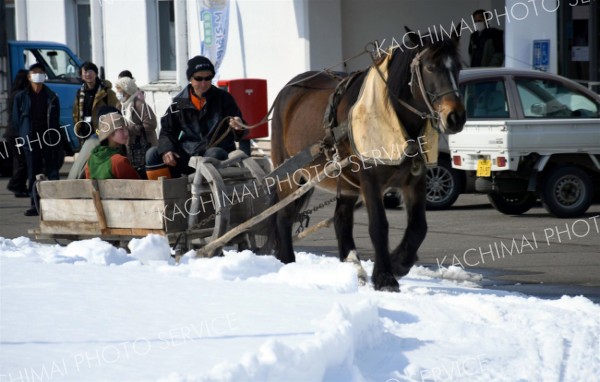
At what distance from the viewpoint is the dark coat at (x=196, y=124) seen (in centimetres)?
1068

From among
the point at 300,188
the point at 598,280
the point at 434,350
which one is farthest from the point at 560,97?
the point at 434,350

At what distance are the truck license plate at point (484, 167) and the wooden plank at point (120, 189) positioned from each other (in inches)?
203

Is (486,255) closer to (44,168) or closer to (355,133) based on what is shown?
(355,133)

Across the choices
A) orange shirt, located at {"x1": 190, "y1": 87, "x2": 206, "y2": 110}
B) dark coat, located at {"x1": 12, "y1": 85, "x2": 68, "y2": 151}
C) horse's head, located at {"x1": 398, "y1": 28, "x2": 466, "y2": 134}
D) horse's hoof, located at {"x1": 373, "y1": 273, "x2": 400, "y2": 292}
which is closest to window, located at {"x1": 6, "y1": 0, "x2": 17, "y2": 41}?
dark coat, located at {"x1": 12, "y1": 85, "x2": 68, "y2": 151}

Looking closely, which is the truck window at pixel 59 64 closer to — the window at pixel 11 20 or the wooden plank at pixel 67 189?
the window at pixel 11 20

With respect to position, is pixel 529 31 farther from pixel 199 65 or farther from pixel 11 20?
pixel 11 20

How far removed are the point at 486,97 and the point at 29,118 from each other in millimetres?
6134

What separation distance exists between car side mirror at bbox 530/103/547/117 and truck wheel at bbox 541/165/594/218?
2.22ft

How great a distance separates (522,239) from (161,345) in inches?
279

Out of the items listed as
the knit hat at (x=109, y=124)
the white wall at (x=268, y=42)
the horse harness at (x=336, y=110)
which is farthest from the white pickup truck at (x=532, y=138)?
the white wall at (x=268, y=42)

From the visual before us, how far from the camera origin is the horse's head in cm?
861

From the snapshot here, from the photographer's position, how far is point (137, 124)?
12281 mm

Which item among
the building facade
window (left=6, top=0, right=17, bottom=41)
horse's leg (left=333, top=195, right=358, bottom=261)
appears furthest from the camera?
window (left=6, top=0, right=17, bottom=41)

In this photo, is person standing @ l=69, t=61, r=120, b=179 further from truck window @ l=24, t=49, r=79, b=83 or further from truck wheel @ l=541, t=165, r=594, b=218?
truck window @ l=24, t=49, r=79, b=83
